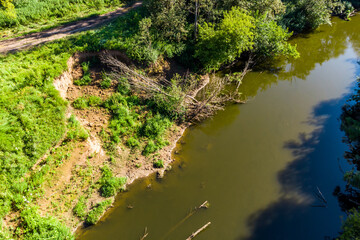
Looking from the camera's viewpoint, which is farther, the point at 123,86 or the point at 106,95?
the point at 123,86

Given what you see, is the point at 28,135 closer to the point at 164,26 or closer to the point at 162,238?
the point at 162,238

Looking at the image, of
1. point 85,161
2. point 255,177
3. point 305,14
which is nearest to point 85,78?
point 85,161

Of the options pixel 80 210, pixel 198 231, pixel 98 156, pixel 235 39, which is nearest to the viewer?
pixel 198 231

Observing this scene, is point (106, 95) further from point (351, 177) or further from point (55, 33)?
point (351, 177)

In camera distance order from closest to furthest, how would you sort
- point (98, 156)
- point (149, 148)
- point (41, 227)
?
point (41, 227), point (98, 156), point (149, 148)

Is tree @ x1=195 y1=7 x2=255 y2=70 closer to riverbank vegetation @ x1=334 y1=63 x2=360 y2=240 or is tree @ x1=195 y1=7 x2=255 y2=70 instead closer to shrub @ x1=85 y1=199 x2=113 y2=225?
riverbank vegetation @ x1=334 y1=63 x2=360 y2=240

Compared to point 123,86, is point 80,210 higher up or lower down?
lower down

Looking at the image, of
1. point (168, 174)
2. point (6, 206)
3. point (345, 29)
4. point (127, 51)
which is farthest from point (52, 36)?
point (345, 29)

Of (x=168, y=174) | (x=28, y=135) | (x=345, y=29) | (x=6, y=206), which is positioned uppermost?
(x=345, y=29)
